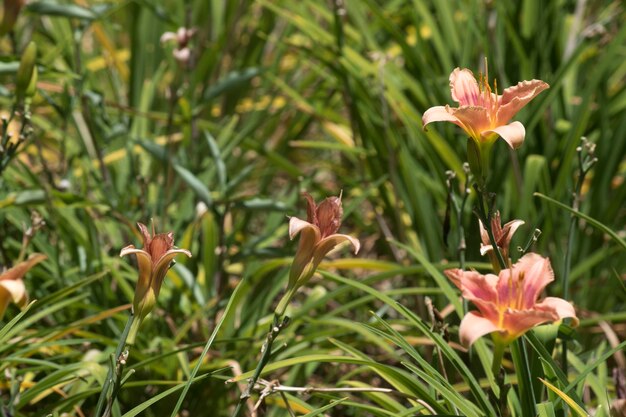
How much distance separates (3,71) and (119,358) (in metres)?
1.06

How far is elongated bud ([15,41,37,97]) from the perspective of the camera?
1.66 meters

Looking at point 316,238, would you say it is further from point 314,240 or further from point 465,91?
point 465,91

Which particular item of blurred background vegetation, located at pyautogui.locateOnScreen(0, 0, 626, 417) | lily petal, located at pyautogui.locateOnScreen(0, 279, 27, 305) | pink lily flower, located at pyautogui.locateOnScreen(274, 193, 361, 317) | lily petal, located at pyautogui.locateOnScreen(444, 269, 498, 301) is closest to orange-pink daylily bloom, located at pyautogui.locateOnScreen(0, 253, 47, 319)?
lily petal, located at pyautogui.locateOnScreen(0, 279, 27, 305)

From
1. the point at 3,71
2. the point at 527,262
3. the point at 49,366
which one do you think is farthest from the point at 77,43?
the point at 527,262

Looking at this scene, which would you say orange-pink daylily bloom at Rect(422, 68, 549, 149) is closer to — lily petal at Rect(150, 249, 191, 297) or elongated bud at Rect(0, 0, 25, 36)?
lily petal at Rect(150, 249, 191, 297)

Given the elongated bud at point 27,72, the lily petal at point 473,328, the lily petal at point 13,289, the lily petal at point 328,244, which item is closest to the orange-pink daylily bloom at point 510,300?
the lily petal at point 473,328

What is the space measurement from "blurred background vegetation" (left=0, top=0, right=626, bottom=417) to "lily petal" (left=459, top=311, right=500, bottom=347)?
32cm

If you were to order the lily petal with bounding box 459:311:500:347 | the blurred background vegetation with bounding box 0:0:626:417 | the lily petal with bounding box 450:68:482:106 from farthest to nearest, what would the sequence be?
the blurred background vegetation with bounding box 0:0:626:417
the lily petal with bounding box 450:68:482:106
the lily petal with bounding box 459:311:500:347

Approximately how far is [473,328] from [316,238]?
0.24m

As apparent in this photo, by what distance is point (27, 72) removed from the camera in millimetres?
1703

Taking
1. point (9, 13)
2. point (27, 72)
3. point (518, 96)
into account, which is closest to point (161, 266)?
point (518, 96)

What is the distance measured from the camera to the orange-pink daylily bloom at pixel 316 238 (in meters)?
1.17

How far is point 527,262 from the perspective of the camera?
1.19 meters

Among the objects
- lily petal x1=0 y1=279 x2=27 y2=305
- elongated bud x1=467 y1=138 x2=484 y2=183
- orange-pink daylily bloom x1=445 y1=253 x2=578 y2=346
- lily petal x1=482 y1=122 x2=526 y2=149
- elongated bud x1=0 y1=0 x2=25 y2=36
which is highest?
elongated bud x1=0 y1=0 x2=25 y2=36
